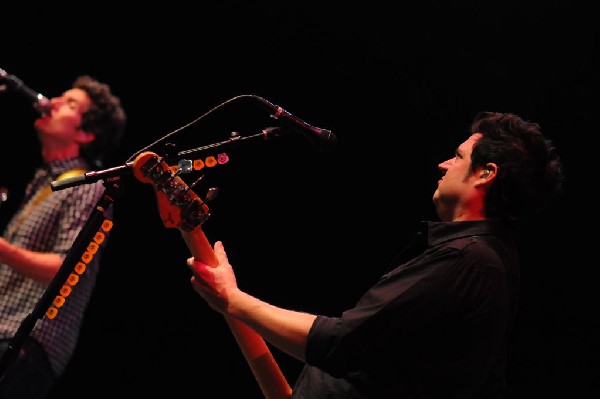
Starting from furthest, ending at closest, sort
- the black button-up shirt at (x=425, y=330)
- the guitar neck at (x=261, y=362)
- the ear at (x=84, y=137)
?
the ear at (x=84, y=137)
the guitar neck at (x=261, y=362)
the black button-up shirt at (x=425, y=330)

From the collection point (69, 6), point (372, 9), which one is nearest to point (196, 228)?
point (372, 9)

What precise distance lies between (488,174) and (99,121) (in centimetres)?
188

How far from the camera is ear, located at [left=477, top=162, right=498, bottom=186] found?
1.82m

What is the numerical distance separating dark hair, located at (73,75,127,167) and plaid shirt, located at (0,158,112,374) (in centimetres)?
38

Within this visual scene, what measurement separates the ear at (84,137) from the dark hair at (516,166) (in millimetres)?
1823

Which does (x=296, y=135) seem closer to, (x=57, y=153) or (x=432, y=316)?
(x=57, y=153)

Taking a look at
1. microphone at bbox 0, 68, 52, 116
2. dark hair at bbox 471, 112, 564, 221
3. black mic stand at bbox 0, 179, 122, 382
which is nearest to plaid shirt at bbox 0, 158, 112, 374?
microphone at bbox 0, 68, 52, 116

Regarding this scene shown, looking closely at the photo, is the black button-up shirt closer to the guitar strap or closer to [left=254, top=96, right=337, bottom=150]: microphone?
[left=254, top=96, right=337, bottom=150]: microphone

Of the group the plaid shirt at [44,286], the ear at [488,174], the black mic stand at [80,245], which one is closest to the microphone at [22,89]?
the plaid shirt at [44,286]

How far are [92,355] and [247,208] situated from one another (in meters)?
1.18

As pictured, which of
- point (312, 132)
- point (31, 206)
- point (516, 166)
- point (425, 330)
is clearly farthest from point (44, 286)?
point (516, 166)

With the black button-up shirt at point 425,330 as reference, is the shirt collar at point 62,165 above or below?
above

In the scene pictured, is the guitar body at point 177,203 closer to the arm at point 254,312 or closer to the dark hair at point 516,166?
the arm at point 254,312

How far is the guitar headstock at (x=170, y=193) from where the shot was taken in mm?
1695
